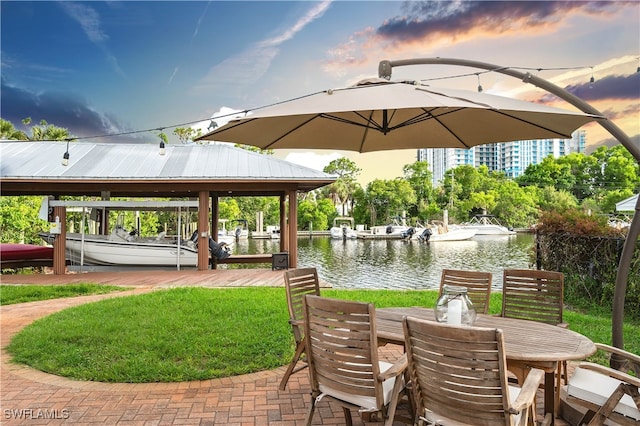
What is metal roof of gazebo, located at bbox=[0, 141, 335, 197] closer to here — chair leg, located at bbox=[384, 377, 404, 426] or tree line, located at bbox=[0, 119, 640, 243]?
chair leg, located at bbox=[384, 377, 404, 426]

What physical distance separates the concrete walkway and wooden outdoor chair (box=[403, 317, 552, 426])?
1.05m

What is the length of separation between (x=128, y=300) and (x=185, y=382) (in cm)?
407

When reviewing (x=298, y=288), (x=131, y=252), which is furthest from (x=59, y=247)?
(x=298, y=288)

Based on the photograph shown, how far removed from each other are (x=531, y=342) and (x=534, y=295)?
56.6 inches

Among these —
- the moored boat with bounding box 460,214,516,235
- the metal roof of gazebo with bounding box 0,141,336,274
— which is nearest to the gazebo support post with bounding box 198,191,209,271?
the metal roof of gazebo with bounding box 0,141,336,274

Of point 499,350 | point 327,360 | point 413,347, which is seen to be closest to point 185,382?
point 327,360

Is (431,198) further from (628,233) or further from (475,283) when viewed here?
(628,233)

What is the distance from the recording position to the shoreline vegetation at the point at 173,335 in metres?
4.38

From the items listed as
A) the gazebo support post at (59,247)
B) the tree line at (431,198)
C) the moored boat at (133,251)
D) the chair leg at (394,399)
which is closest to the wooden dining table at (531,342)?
the chair leg at (394,399)

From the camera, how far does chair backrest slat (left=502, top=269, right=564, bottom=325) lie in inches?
158

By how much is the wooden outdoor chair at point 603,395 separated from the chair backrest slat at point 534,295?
0.92 meters

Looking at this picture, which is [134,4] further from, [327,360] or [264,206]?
[327,360]

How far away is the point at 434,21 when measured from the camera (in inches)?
1167

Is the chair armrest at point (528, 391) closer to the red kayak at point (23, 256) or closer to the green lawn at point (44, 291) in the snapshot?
the green lawn at point (44, 291)
